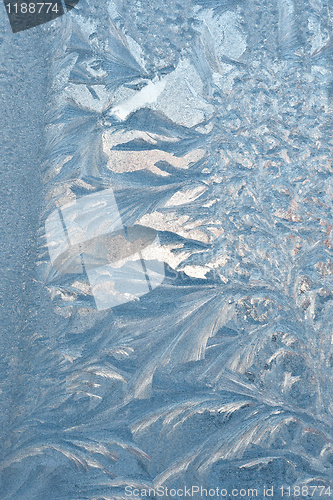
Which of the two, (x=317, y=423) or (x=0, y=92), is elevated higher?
(x=0, y=92)

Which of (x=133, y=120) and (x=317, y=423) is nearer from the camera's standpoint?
(x=317, y=423)

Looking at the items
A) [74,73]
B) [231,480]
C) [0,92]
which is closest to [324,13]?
[74,73]

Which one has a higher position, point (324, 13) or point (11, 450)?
point (324, 13)

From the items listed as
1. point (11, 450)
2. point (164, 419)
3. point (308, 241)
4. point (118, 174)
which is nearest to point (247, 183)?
point (308, 241)

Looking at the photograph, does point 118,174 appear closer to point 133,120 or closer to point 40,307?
point 133,120

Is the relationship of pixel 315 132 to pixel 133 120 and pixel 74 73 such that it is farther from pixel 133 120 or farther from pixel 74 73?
pixel 74 73

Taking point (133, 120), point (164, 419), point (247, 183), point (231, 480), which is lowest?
point (231, 480)
